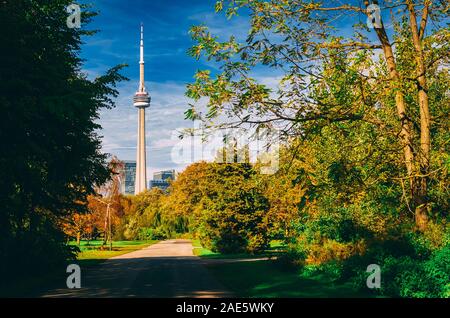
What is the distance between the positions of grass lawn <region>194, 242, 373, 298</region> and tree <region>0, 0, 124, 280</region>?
8197mm

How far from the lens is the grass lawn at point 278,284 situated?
13875 mm

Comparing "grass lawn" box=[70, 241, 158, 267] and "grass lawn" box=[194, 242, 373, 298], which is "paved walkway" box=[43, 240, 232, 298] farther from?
"grass lawn" box=[70, 241, 158, 267]

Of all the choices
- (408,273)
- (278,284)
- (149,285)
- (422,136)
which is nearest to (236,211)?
(149,285)

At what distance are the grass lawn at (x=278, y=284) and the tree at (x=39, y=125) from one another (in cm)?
820

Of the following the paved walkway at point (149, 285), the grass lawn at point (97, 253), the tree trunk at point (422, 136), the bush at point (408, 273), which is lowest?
the grass lawn at point (97, 253)

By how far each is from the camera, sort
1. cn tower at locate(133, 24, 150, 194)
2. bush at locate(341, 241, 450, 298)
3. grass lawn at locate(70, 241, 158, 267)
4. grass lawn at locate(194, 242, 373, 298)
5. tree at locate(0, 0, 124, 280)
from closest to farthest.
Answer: bush at locate(341, 241, 450, 298), grass lawn at locate(194, 242, 373, 298), tree at locate(0, 0, 124, 280), grass lawn at locate(70, 241, 158, 267), cn tower at locate(133, 24, 150, 194)

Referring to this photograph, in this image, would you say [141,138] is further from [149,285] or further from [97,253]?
[149,285]

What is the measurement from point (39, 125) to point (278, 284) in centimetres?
1056

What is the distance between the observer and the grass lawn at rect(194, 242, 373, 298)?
45.5 feet

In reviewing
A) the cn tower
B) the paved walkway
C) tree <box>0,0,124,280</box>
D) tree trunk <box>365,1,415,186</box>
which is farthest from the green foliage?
the cn tower

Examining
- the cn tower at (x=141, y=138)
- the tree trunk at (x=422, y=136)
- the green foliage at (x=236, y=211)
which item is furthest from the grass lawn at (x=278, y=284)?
the cn tower at (x=141, y=138)

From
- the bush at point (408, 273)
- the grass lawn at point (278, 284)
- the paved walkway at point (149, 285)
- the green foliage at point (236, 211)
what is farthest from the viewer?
the green foliage at point (236, 211)

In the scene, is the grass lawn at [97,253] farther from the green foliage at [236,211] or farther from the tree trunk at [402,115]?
the tree trunk at [402,115]
